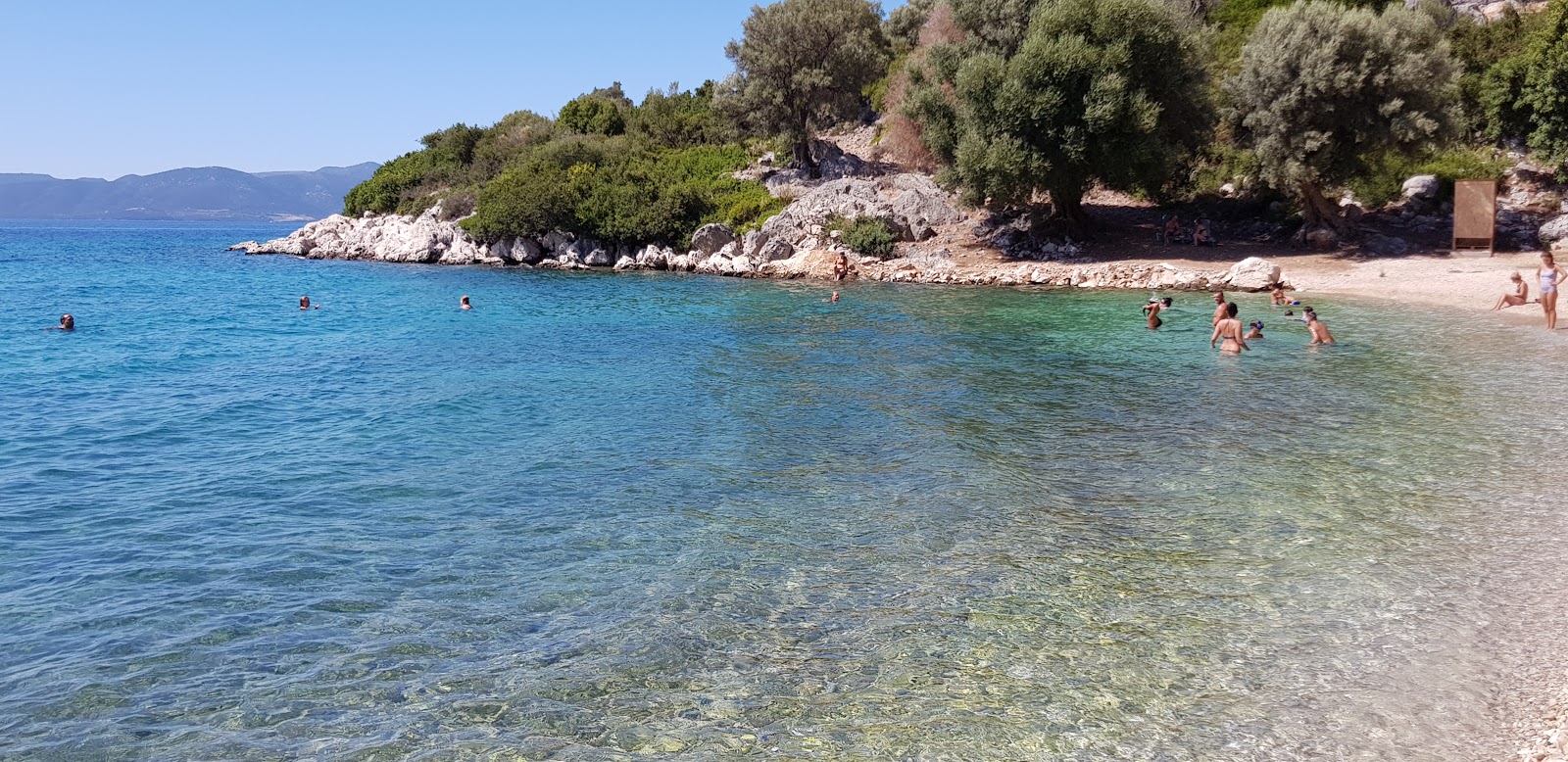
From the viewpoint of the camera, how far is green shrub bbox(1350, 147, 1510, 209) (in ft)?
121

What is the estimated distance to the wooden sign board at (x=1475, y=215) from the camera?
31.5 m

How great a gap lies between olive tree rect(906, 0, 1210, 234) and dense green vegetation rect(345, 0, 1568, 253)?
3.0 inches

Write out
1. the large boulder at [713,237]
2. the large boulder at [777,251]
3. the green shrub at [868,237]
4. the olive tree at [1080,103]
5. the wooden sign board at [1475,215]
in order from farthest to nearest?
the large boulder at [713,237] < the large boulder at [777,251] < the green shrub at [868,237] < the olive tree at [1080,103] < the wooden sign board at [1475,215]

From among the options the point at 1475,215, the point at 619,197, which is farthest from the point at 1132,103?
the point at 619,197

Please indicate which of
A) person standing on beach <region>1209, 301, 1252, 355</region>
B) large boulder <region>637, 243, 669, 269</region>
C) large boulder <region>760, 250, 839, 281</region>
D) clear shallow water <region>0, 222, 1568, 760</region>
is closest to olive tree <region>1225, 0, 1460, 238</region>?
clear shallow water <region>0, 222, 1568, 760</region>

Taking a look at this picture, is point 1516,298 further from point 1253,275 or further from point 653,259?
point 653,259

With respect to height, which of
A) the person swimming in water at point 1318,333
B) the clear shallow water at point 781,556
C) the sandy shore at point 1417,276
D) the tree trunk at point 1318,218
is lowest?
the clear shallow water at point 781,556

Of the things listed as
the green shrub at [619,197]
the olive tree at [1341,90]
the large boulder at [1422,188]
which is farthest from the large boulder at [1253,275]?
the green shrub at [619,197]

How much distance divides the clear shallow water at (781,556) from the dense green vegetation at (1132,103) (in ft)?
50.8

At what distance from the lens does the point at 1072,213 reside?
132 feet

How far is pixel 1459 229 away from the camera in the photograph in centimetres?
3272

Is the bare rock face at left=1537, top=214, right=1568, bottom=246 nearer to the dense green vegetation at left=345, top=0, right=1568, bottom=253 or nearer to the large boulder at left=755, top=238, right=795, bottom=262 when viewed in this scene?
the dense green vegetation at left=345, top=0, right=1568, bottom=253

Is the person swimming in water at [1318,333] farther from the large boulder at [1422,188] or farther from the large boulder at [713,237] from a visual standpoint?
the large boulder at [713,237]

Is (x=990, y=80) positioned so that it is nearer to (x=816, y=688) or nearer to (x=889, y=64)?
(x=889, y=64)
